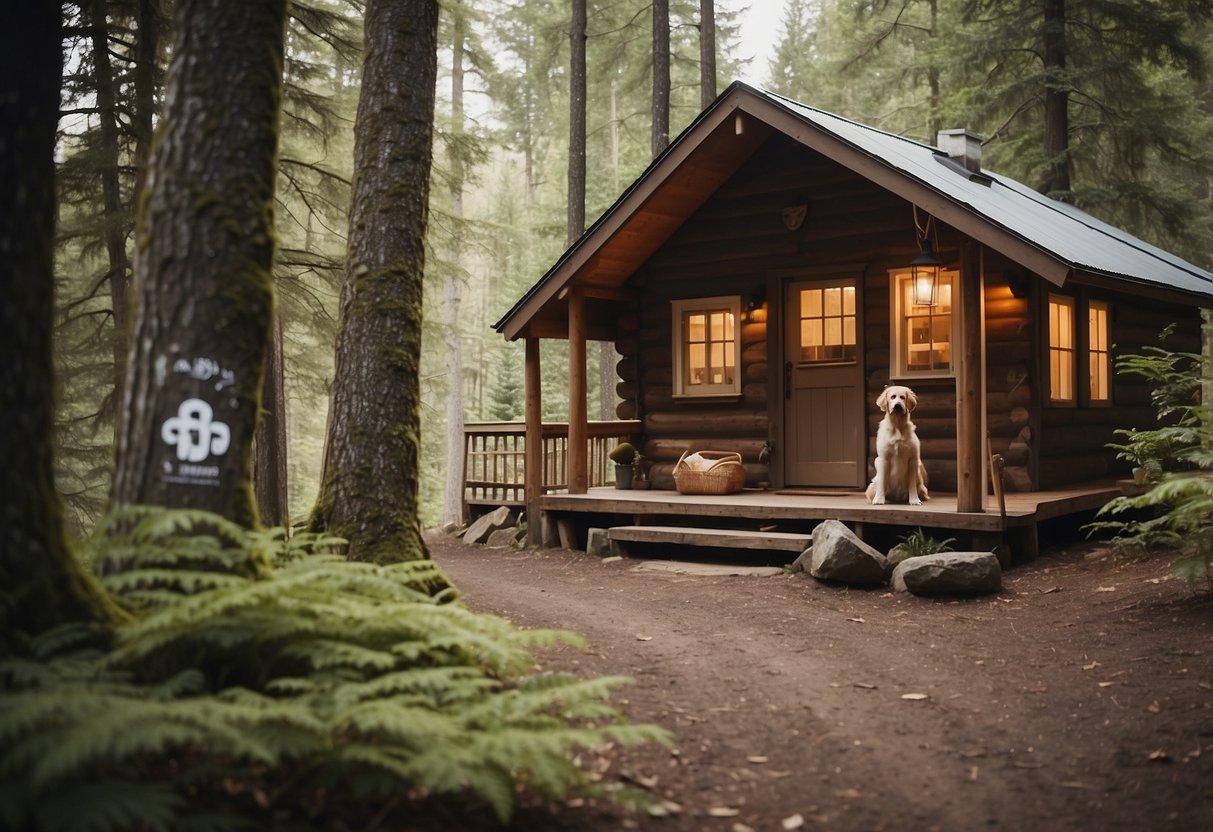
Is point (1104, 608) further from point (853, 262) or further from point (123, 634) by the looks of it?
point (123, 634)

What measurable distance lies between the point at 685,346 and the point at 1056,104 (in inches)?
398

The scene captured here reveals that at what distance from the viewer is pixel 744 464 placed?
514 inches

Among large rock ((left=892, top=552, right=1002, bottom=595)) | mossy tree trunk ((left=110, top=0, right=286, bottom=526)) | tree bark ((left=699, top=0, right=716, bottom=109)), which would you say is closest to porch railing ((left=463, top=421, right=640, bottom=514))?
large rock ((left=892, top=552, right=1002, bottom=595))

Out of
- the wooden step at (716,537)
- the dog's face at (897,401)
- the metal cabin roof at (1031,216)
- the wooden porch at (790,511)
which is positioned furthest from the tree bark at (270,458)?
the dog's face at (897,401)

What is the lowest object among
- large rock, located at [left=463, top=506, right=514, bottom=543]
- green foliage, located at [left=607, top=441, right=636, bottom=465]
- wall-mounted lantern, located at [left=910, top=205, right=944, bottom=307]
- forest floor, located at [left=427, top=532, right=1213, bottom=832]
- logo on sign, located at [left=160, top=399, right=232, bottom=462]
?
forest floor, located at [left=427, top=532, right=1213, bottom=832]

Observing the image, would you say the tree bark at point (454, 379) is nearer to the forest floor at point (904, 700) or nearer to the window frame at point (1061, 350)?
the window frame at point (1061, 350)

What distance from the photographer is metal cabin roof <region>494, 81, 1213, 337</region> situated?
9297 millimetres

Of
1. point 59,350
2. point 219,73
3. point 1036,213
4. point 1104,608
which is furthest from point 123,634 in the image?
point 1036,213

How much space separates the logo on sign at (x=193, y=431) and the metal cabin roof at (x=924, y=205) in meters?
7.19

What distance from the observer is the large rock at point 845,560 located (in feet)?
29.5

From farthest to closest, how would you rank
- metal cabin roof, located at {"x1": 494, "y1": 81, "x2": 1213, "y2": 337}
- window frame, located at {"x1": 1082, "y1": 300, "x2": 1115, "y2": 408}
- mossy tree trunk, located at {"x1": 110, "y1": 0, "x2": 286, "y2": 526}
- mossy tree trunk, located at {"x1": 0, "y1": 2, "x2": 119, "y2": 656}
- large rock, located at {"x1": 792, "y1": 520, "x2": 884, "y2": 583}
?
1. window frame, located at {"x1": 1082, "y1": 300, "x2": 1115, "y2": 408}
2. metal cabin roof, located at {"x1": 494, "y1": 81, "x2": 1213, "y2": 337}
3. large rock, located at {"x1": 792, "y1": 520, "x2": 884, "y2": 583}
4. mossy tree trunk, located at {"x1": 110, "y1": 0, "x2": 286, "y2": 526}
5. mossy tree trunk, located at {"x1": 0, "y1": 2, "x2": 119, "y2": 656}

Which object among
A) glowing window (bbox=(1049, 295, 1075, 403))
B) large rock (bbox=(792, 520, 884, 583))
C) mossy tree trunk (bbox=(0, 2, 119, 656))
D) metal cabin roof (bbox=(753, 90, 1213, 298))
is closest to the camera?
mossy tree trunk (bbox=(0, 2, 119, 656))

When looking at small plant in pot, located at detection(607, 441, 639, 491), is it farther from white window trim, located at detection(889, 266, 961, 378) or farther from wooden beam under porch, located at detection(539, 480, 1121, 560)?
white window trim, located at detection(889, 266, 961, 378)

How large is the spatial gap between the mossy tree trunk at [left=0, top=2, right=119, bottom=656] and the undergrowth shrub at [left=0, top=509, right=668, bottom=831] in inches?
6.8
